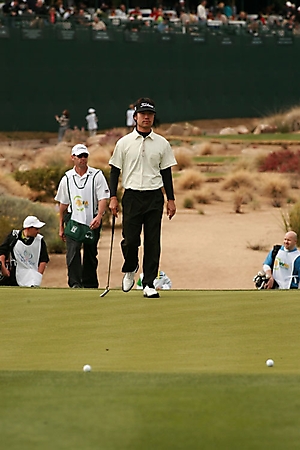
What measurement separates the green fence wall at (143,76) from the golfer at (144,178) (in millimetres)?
39459

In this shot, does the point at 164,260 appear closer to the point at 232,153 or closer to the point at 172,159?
the point at 172,159

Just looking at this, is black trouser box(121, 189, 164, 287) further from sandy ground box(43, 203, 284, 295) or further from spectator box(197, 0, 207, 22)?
spectator box(197, 0, 207, 22)

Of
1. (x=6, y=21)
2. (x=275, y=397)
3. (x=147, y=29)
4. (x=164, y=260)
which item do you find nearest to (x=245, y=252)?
(x=164, y=260)

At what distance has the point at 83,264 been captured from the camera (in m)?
13.1

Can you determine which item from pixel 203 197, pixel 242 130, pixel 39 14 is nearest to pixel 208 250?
pixel 203 197

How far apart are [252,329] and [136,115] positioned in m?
2.61

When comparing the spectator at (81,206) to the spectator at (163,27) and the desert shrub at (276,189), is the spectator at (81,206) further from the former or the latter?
the spectator at (163,27)

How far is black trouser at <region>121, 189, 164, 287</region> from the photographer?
10609mm

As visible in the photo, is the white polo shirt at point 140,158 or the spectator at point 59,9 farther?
the spectator at point 59,9

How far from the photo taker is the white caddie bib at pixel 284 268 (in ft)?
45.8

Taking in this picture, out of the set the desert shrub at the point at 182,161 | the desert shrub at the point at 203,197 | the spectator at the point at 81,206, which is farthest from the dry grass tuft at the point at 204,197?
the spectator at the point at 81,206

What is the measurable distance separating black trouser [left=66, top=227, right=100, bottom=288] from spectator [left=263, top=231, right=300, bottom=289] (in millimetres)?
2256

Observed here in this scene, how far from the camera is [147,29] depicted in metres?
54.5

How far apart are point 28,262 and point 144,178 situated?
3.44 m
